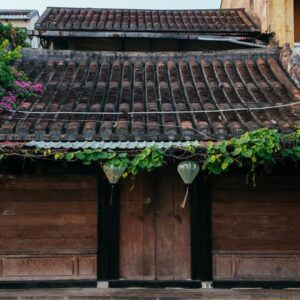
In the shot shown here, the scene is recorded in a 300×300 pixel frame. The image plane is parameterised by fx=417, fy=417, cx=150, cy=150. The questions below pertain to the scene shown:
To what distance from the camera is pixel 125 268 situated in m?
7.76

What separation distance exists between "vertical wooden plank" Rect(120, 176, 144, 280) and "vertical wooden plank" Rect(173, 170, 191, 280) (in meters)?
0.64

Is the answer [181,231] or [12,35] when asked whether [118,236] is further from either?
[12,35]

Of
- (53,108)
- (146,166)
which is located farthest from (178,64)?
(146,166)

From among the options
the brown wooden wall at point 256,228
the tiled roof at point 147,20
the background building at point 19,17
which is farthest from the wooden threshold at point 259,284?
the background building at point 19,17

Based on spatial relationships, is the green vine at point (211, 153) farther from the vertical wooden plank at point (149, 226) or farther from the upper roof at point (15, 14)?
the upper roof at point (15, 14)

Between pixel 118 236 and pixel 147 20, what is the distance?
298 inches

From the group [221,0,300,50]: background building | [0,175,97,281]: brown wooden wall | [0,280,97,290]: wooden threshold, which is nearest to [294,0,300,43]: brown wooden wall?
[221,0,300,50]: background building

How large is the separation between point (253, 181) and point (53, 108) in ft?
12.9

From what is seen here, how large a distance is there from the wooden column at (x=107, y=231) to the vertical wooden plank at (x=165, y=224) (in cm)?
77

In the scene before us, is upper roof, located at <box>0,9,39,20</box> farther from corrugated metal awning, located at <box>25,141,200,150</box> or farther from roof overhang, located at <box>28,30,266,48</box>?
corrugated metal awning, located at <box>25,141,200,150</box>

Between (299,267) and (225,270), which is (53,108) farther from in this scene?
(299,267)

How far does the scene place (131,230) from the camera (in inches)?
308

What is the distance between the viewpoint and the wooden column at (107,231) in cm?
765

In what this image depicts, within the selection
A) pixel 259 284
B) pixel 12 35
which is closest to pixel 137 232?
pixel 259 284
